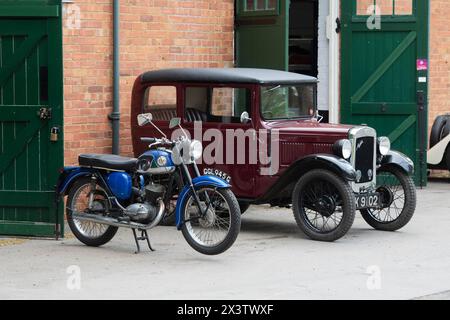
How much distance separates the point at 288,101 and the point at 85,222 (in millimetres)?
2658

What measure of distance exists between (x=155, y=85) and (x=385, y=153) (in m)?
2.72

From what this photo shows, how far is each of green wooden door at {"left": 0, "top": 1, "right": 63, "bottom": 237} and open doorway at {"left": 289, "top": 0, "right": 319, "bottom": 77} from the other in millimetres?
8100

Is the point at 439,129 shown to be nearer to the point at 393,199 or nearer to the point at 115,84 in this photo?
the point at 393,199

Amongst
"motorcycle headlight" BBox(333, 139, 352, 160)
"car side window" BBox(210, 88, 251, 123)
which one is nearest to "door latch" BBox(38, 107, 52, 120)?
"car side window" BBox(210, 88, 251, 123)

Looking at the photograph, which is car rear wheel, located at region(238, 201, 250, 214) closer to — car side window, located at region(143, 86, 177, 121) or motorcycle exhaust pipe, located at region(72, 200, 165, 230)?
car side window, located at region(143, 86, 177, 121)

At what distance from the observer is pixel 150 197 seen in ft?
33.1

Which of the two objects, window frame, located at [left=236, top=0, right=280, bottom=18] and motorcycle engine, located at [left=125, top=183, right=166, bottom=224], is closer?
motorcycle engine, located at [left=125, top=183, right=166, bottom=224]

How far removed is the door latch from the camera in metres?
10.7

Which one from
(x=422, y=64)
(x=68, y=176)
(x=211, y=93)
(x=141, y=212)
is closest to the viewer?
(x=141, y=212)

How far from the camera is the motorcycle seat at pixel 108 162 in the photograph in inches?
401

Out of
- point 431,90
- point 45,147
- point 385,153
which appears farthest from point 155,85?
point 431,90

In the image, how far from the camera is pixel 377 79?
1523 centimetres

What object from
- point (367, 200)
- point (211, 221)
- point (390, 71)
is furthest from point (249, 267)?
point (390, 71)

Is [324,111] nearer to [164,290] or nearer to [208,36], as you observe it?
[208,36]
